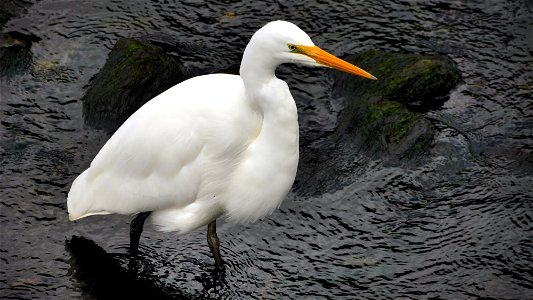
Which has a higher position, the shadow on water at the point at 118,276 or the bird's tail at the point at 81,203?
the bird's tail at the point at 81,203

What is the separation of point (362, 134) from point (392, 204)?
0.67 meters

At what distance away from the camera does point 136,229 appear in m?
5.32

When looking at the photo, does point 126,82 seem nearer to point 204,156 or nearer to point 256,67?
point 204,156

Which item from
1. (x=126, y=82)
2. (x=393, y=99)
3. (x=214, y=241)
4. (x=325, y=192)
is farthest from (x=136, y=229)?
(x=393, y=99)

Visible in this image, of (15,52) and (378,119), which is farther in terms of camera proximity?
(15,52)

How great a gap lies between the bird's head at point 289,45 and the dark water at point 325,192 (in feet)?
4.69

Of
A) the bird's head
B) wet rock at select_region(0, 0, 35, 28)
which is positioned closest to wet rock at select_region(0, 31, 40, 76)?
wet rock at select_region(0, 0, 35, 28)

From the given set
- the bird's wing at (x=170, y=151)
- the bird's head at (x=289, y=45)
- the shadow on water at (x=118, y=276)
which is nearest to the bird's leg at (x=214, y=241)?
the shadow on water at (x=118, y=276)

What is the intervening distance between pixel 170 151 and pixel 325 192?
134 cm

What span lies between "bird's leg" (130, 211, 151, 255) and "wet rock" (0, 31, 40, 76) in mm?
2230

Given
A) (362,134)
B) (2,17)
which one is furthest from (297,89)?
(2,17)

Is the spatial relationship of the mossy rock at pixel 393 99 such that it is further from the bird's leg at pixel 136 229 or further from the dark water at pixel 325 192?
the bird's leg at pixel 136 229

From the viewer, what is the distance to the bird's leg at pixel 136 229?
5297 mm

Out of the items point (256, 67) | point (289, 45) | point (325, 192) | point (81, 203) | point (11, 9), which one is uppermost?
point (289, 45)
